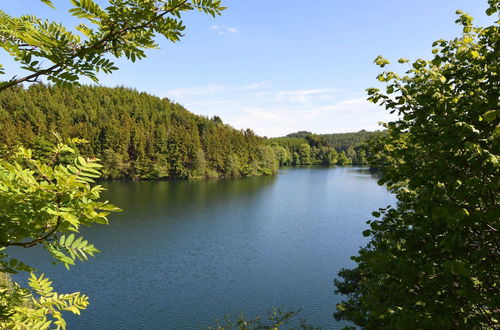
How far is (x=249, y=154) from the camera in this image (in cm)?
9056

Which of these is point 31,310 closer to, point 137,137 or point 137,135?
point 137,137

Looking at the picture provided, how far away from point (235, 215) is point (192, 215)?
16.5 ft

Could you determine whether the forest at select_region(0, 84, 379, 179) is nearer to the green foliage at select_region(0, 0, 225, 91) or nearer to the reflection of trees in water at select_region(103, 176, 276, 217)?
the reflection of trees in water at select_region(103, 176, 276, 217)

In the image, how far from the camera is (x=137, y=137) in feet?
252

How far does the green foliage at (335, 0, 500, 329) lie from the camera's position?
159 inches

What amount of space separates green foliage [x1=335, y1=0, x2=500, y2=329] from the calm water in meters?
13.4

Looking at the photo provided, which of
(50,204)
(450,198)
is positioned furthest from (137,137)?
(50,204)

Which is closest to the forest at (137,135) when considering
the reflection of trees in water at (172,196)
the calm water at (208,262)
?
the reflection of trees in water at (172,196)

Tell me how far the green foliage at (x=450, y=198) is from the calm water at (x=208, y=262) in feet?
43.8

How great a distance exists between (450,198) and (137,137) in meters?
78.2

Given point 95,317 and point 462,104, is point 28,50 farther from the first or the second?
point 95,317

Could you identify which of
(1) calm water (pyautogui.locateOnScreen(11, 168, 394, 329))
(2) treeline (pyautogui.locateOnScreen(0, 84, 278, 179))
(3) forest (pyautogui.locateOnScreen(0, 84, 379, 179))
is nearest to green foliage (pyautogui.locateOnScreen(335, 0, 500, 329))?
(1) calm water (pyautogui.locateOnScreen(11, 168, 394, 329))

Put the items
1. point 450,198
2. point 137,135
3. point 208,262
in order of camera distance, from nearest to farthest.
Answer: point 450,198 < point 208,262 < point 137,135

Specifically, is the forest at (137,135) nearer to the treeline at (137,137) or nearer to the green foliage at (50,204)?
the treeline at (137,137)
